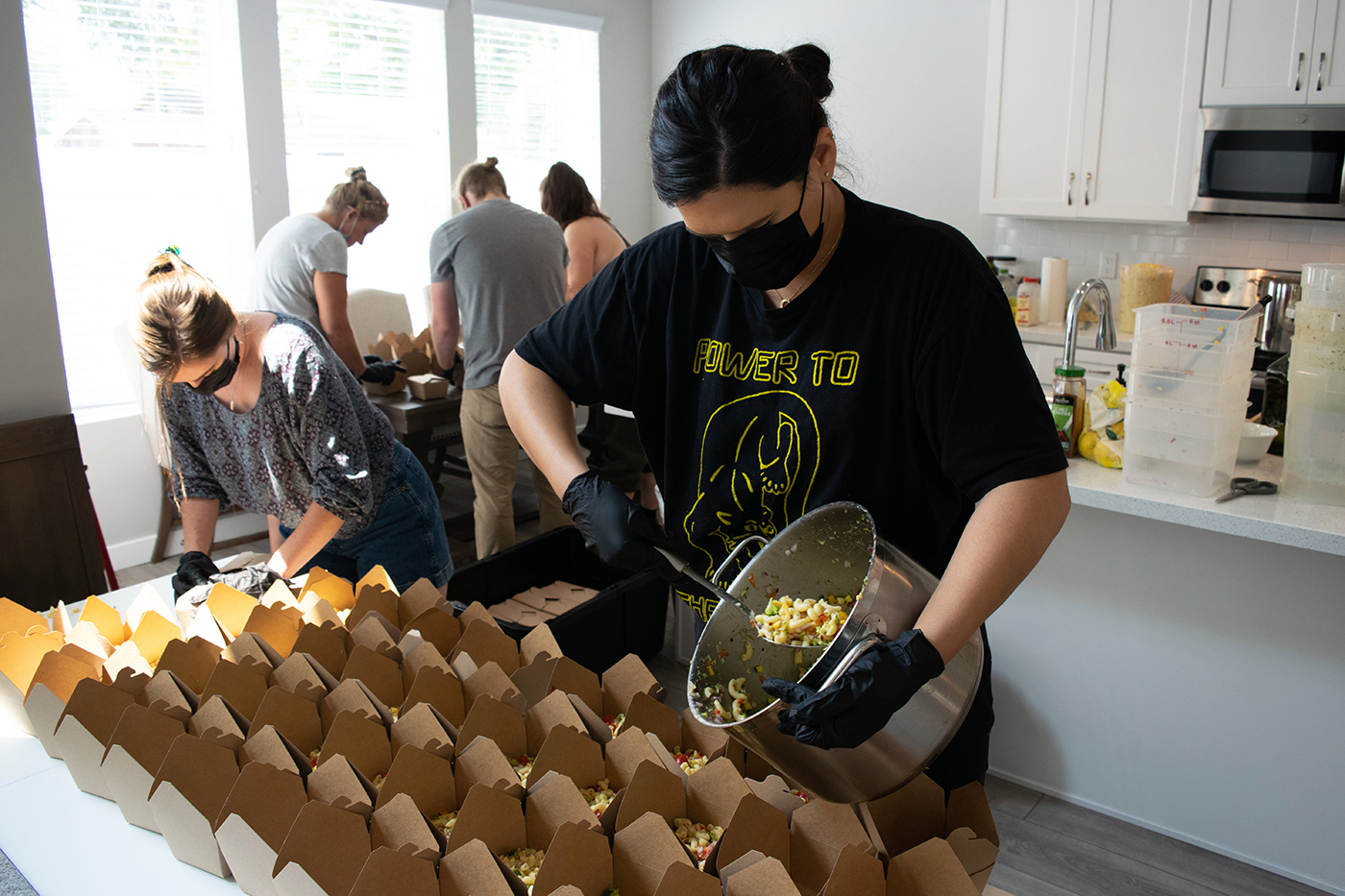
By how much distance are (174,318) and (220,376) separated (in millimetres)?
138

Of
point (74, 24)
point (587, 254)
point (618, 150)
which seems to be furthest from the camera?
point (618, 150)

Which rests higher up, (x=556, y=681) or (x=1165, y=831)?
(x=556, y=681)

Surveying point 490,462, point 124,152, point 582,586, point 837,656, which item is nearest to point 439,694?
point 837,656

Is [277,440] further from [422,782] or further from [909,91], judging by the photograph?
[909,91]

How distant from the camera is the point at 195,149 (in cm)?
399

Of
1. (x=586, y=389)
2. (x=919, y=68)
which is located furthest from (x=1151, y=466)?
(x=919, y=68)

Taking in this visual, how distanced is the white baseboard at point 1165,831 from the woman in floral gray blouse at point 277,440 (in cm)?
151

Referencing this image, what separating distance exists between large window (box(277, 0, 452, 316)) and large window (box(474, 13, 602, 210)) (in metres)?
0.32

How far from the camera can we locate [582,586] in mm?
3205

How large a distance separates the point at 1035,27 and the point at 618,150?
2.54 meters

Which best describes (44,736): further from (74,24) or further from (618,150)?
(618,150)

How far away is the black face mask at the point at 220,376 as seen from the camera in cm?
173

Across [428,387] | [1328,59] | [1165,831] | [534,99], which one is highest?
[534,99]

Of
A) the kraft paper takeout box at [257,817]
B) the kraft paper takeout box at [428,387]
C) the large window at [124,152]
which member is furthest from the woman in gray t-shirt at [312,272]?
the kraft paper takeout box at [257,817]
